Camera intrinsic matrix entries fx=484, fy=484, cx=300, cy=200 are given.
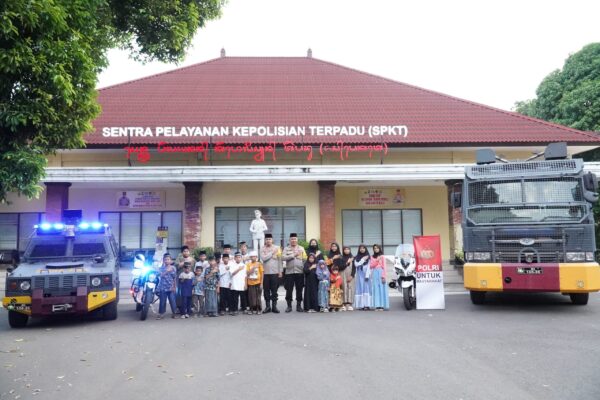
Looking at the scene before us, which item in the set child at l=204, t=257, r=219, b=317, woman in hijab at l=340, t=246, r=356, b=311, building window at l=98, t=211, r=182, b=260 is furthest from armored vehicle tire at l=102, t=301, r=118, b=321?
building window at l=98, t=211, r=182, b=260

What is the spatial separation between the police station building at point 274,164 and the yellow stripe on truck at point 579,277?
8351 millimetres

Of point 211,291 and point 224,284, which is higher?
point 224,284

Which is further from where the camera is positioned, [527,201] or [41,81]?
[527,201]

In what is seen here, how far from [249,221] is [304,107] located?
17.2ft

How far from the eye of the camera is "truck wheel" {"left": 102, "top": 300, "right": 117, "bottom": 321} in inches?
385

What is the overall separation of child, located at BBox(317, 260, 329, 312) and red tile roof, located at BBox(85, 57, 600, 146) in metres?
7.98

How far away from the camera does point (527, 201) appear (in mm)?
9656

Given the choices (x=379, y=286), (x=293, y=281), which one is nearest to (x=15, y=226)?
(x=293, y=281)

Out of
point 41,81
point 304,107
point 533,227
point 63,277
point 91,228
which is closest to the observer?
point 41,81

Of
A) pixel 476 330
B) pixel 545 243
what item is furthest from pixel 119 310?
pixel 545 243

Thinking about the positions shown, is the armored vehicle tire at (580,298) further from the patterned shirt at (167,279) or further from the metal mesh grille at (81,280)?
the metal mesh grille at (81,280)

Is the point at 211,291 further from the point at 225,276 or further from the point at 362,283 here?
the point at 362,283

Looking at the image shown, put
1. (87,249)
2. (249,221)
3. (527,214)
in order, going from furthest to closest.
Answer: (249,221), (87,249), (527,214)

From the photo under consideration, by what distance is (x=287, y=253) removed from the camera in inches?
416
